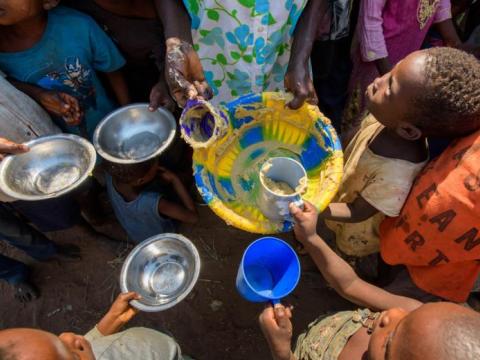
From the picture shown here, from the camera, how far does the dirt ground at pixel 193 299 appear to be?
2484mm

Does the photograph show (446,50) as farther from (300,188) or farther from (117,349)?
(117,349)

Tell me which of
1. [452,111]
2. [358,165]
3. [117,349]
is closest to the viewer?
[452,111]

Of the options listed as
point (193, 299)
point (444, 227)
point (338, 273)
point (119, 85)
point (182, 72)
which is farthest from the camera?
point (193, 299)

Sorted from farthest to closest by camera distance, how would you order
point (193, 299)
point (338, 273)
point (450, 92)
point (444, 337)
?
point (193, 299)
point (338, 273)
point (450, 92)
point (444, 337)

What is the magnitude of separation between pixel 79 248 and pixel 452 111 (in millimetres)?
2753

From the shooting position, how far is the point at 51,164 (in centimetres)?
207

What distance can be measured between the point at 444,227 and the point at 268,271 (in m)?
0.85

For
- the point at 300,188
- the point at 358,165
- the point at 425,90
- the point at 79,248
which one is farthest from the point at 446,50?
the point at 79,248

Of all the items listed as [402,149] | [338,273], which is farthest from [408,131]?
[338,273]

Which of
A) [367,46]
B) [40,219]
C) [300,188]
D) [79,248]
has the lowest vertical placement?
[79,248]

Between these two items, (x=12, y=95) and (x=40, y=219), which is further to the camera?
(x=40, y=219)

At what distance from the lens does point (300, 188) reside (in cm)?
164

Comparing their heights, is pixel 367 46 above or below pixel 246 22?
below

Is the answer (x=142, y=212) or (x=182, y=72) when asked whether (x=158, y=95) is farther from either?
(x=142, y=212)
